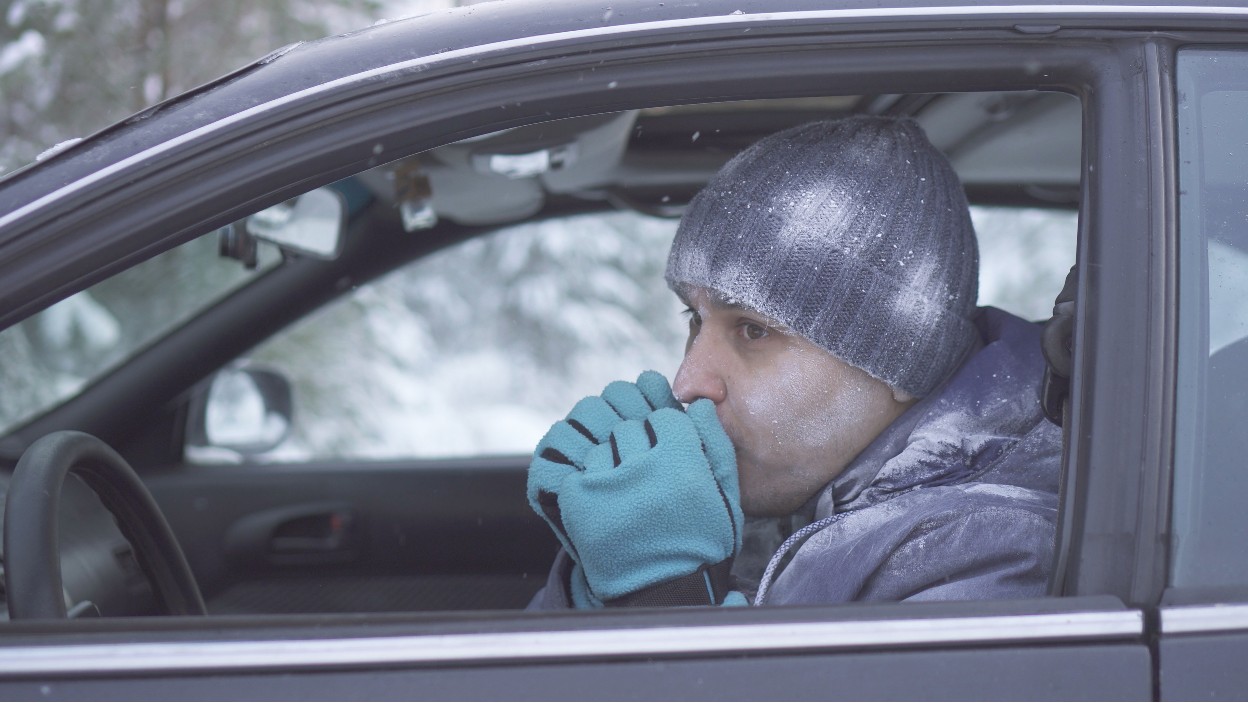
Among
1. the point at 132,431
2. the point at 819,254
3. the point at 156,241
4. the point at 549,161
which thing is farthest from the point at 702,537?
the point at 132,431

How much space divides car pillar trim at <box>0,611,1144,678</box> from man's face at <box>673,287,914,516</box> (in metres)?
0.58

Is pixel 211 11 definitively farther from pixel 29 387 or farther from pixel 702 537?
pixel 702 537

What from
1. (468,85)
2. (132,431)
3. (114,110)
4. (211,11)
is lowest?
(132,431)

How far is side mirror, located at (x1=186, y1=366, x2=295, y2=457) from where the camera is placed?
274cm

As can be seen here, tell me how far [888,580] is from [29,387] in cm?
495

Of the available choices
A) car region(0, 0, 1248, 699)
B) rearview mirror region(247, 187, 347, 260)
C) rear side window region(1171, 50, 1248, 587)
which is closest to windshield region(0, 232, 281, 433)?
rearview mirror region(247, 187, 347, 260)

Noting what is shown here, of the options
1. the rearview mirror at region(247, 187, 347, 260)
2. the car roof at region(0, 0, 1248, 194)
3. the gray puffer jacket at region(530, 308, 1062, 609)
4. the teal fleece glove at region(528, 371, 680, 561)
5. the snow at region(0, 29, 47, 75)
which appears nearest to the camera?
the car roof at region(0, 0, 1248, 194)

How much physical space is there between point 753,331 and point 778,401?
107 millimetres

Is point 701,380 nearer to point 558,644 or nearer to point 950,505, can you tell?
point 950,505

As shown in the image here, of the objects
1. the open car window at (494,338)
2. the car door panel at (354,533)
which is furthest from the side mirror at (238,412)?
the open car window at (494,338)

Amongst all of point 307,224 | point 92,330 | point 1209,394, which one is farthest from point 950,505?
point 92,330

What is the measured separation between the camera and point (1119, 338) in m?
1.14

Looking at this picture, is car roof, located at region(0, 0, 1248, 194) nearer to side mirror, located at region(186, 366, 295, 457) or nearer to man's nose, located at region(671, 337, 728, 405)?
man's nose, located at region(671, 337, 728, 405)

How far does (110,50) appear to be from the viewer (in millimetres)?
5492
